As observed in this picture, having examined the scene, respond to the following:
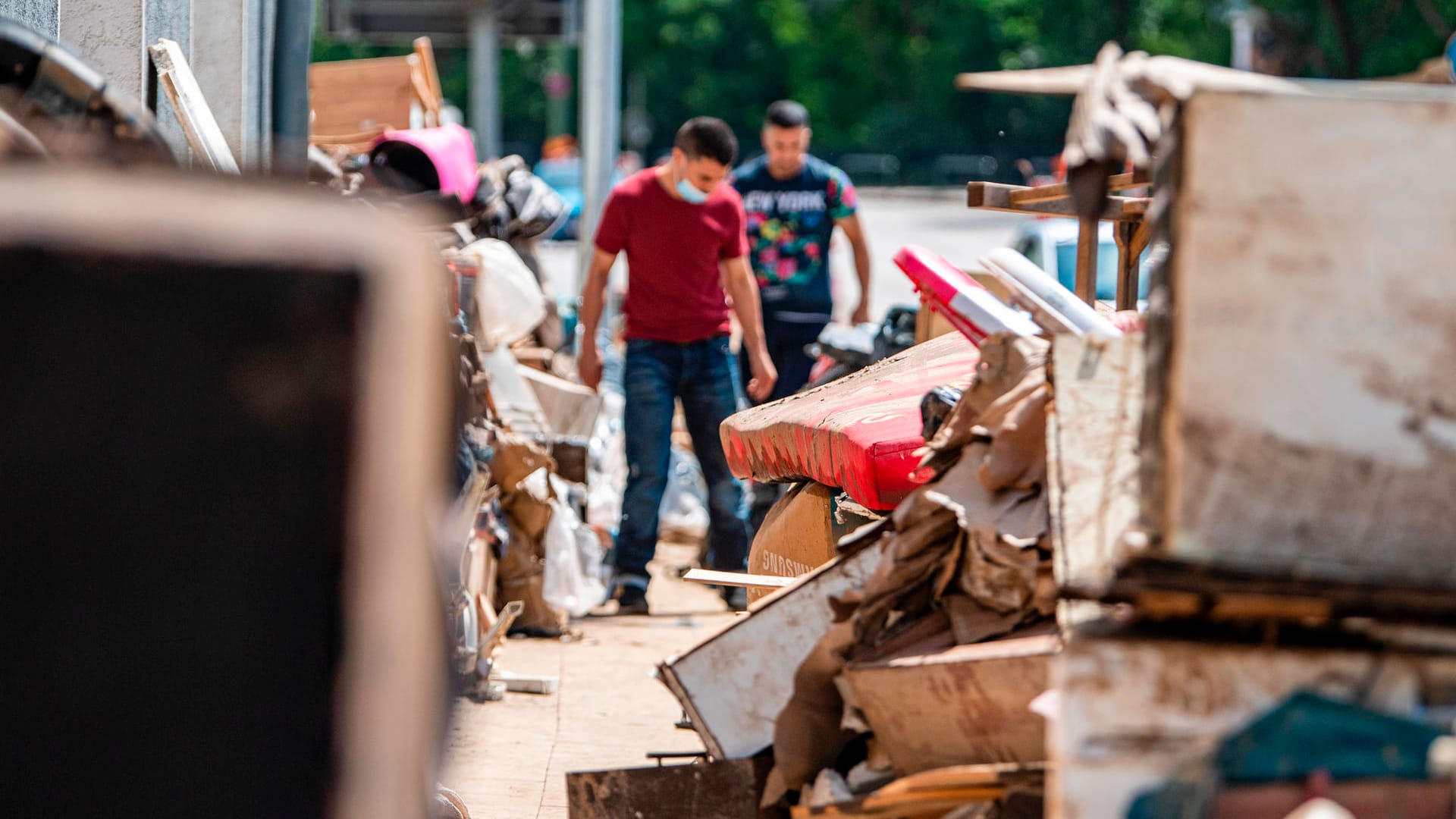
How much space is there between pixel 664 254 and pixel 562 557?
1.42 meters

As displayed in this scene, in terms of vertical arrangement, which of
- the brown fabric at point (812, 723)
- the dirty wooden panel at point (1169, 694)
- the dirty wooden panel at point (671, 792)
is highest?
the dirty wooden panel at point (1169, 694)

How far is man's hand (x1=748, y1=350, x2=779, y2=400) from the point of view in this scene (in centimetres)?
A: 729

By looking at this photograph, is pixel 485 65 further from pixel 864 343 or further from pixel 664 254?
pixel 864 343

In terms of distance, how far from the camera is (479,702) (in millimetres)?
5227

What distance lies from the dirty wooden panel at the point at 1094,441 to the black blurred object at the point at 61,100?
1.32 metres

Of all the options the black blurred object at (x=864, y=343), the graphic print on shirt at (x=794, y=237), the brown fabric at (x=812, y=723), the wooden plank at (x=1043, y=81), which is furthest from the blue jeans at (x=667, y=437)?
the wooden plank at (x=1043, y=81)

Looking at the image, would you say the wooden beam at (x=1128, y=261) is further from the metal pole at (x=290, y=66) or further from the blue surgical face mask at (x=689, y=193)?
the metal pole at (x=290, y=66)

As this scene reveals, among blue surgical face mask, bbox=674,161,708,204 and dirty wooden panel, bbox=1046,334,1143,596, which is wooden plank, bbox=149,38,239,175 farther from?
blue surgical face mask, bbox=674,161,708,204

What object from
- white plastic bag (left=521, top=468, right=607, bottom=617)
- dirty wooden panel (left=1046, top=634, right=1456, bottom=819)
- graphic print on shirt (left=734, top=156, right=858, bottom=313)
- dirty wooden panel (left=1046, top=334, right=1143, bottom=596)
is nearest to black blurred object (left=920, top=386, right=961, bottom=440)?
dirty wooden panel (left=1046, top=334, right=1143, bottom=596)

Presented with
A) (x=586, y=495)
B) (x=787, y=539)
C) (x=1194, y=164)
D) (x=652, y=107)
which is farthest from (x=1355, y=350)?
(x=652, y=107)

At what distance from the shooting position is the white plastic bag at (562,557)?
631cm

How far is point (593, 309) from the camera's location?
7211 millimetres

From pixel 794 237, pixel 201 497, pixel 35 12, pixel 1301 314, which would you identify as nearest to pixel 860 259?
pixel 794 237

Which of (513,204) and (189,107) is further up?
(189,107)
